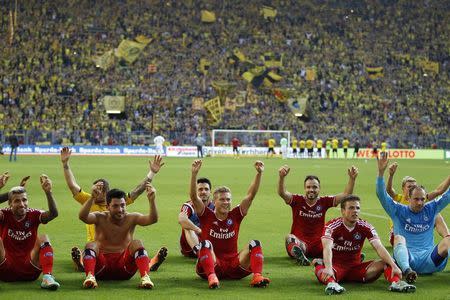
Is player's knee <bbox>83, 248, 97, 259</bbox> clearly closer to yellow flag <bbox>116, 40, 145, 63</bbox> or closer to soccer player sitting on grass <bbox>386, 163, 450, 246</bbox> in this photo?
soccer player sitting on grass <bbox>386, 163, 450, 246</bbox>

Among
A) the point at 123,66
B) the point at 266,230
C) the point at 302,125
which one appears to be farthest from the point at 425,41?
the point at 266,230

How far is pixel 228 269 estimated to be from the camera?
8.86 meters

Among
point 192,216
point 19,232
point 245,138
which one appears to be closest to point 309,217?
point 192,216

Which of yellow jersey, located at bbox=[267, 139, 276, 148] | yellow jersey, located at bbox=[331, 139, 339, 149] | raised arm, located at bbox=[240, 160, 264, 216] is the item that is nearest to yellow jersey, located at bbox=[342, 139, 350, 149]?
yellow jersey, located at bbox=[331, 139, 339, 149]

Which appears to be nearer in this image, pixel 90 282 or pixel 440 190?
pixel 90 282

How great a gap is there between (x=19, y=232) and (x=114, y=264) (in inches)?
46.4

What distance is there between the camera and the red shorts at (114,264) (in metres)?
8.50

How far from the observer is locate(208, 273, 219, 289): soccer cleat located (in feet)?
27.0

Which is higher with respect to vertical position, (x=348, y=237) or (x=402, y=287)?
(x=348, y=237)

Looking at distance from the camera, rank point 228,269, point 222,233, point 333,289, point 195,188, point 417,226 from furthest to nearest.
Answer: point 417,226 < point 222,233 < point 228,269 < point 195,188 < point 333,289

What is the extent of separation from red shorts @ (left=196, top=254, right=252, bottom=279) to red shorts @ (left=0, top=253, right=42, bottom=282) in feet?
6.58

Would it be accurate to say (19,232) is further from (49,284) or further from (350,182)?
(350,182)

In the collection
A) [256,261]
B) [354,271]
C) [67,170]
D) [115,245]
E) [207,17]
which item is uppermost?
[207,17]

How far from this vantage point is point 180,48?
211ft
